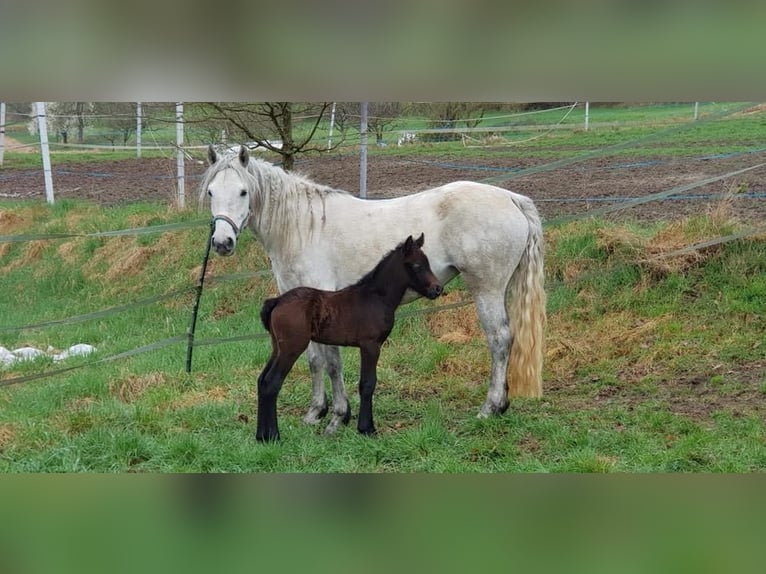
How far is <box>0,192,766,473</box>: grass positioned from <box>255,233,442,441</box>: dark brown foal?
422mm

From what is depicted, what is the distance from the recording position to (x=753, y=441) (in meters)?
4.66

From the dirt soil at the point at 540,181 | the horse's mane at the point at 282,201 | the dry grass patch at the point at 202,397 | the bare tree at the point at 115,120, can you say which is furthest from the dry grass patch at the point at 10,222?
the horse's mane at the point at 282,201

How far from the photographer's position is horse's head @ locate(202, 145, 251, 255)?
14.3ft

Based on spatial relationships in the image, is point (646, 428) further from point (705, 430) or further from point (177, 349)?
point (177, 349)

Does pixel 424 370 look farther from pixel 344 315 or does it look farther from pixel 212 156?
pixel 212 156

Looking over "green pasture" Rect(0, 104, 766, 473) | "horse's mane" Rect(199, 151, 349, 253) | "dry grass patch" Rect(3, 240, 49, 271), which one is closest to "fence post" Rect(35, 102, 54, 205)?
"dry grass patch" Rect(3, 240, 49, 271)

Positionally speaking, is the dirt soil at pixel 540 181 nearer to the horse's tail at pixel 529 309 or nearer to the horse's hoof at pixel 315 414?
the horse's tail at pixel 529 309

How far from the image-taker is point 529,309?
5414mm

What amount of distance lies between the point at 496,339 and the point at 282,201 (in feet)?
6.21

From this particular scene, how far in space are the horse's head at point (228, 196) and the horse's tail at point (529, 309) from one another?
2.10m

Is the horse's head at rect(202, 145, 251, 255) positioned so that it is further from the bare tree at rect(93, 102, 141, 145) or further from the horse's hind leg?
the bare tree at rect(93, 102, 141, 145)
